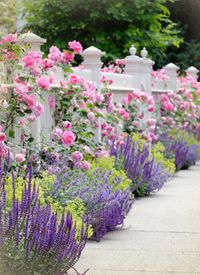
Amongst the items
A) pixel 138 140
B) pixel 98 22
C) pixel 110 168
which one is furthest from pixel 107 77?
pixel 98 22

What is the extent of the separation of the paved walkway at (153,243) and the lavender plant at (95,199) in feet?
0.44

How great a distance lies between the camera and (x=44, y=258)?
5441 mm

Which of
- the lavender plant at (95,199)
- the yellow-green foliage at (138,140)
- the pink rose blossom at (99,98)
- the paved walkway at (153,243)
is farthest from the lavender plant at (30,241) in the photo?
the yellow-green foliage at (138,140)

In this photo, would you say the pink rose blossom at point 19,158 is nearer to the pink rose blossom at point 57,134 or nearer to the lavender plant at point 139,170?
the pink rose blossom at point 57,134

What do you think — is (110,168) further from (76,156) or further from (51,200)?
(51,200)

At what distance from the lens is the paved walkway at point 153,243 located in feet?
21.0

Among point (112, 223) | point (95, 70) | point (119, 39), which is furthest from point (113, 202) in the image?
point (119, 39)

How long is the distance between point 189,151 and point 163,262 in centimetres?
978

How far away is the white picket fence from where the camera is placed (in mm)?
9070

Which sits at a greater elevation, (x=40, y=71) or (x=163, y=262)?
(x=40, y=71)

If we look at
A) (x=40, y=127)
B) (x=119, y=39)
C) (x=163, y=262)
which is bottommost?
(x=163, y=262)

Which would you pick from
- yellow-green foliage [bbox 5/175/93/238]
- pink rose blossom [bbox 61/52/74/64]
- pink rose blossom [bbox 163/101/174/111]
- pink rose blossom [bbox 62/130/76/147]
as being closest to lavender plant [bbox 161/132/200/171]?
pink rose blossom [bbox 163/101/174/111]

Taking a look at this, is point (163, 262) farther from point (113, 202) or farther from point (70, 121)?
point (70, 121)

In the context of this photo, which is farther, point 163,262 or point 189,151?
point 189,151
